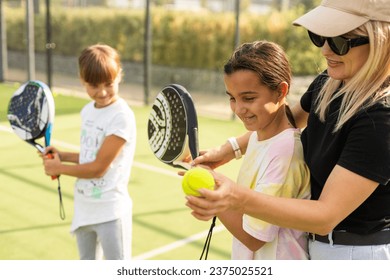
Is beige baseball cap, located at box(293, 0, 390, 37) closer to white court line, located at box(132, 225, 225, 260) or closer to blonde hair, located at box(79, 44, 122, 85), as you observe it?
blonde hair, located at box(79, 44, 122, 85)

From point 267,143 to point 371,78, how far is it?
39cm

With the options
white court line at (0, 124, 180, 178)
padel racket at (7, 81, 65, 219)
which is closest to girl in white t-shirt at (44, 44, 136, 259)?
padel racket at (7, 81, 65, 219)

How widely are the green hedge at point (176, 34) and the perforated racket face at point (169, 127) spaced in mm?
7651

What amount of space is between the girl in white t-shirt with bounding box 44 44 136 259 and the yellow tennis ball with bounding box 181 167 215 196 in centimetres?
127

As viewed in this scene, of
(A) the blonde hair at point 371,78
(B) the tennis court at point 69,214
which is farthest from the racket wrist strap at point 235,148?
(B) the tennis court at point 69,214

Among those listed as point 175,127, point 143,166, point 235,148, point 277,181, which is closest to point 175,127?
point 175,127

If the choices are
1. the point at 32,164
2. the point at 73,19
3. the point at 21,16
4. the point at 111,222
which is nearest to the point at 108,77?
the point at 111,222

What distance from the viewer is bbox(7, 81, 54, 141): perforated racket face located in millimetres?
2832

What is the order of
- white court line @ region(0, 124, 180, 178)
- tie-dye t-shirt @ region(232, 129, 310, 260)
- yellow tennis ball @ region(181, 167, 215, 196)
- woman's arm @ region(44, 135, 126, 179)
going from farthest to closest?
white court line @ region(0, 124, 180, 178) < woman's arm @ region(44, 135, 126, 179) < tie-dye t-shirt @ region(232, 129, 310, 260) < yellow tennis ball @ region(181, 167, 215, 196)

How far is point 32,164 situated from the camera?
5676 millimetres

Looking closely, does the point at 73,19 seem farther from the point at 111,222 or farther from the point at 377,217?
the point at 377,217

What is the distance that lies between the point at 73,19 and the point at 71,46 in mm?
746

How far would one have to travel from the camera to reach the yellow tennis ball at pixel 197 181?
1.29 meters

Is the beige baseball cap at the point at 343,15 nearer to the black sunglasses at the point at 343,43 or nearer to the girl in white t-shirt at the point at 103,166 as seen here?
the black sunglasses at the point at 343,43
